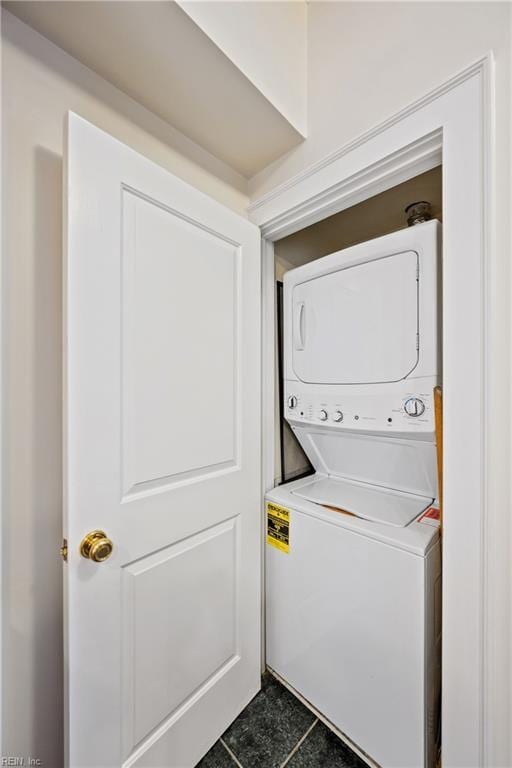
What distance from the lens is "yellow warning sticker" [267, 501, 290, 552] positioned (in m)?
1.42

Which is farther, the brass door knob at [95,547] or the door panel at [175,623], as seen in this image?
the door panel at [175,623]

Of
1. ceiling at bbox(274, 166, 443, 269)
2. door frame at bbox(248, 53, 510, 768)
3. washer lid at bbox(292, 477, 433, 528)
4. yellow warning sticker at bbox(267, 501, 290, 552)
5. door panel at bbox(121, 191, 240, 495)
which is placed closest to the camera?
door frame at bbox(248, 53, 510, 768)

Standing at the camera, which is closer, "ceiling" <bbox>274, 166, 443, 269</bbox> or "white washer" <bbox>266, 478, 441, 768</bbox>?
"white washer" <bbox>266, 478, 441, 768</bbox>

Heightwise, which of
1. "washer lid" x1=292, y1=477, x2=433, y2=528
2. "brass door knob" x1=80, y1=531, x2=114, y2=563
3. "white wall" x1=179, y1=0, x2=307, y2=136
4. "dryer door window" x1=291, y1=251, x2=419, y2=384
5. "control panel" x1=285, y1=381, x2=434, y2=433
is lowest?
"washer lid" x1=292, y1=477, x2=433, y2=528

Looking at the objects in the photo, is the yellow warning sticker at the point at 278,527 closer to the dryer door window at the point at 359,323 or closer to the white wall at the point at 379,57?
the dryer door window at the point at 359,323

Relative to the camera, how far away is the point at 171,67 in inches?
40.1

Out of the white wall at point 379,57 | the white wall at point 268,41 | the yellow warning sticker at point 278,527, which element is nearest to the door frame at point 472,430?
the white wall at point 379,57

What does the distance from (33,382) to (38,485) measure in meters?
0.29

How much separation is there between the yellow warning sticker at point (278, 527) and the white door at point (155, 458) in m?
0.11

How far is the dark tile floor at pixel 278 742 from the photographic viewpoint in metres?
1.16

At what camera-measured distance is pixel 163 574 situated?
1044 millimetres

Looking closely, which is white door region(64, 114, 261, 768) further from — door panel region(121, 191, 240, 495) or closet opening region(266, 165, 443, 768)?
closet opening region(266, 165, 443, 768)

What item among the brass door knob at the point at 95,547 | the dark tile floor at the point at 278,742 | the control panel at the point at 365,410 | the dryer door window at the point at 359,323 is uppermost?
the dryer door window at the point at 359,323

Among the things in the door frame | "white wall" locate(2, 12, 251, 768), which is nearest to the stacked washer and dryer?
the door frame
